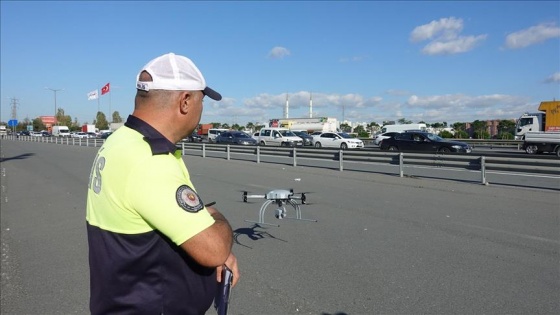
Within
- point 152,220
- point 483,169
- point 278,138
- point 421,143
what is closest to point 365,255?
point 152,220

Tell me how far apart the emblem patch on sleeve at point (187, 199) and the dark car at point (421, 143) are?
26.9m

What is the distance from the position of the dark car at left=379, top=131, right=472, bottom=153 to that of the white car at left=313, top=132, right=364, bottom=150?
6.68 m

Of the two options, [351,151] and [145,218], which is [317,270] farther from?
[351,151]

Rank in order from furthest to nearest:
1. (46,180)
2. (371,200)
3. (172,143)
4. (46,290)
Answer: (46,180)
(371,200)
(46,290)
(172,143)

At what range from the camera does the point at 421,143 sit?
29188mm

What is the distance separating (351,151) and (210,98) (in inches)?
652

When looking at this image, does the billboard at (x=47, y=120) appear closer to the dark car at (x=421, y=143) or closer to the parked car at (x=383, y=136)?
the parked car at (x=383, y=136)

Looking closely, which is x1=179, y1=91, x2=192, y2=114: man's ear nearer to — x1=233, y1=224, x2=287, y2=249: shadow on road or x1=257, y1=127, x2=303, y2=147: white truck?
x1=233, y1=224, x2=287, y2=249: shadow on road

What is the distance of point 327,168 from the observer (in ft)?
63.5

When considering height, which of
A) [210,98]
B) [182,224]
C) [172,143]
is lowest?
[182,224]

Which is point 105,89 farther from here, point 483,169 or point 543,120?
point 483,169

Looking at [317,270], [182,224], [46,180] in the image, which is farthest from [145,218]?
[46,180]

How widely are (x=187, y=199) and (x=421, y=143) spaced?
95.3 ft

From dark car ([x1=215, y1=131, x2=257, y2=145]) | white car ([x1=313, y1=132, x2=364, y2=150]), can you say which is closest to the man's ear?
white car ([x1=313, y1=132, x2=364, y2=150])
